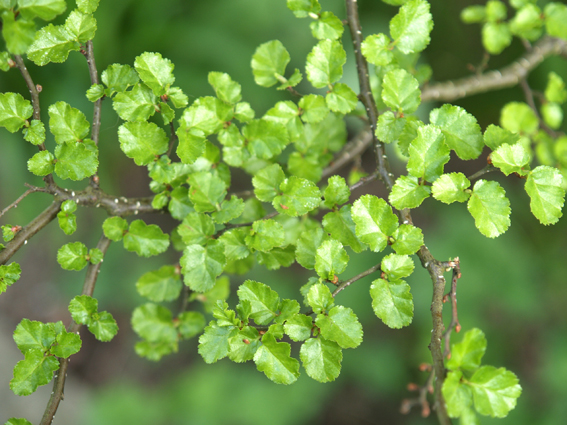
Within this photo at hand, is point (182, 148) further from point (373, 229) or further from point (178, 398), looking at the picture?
point (178, 398)

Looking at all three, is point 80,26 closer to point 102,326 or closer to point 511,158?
point 102,326

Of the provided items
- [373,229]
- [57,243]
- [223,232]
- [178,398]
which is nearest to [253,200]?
[223,232]

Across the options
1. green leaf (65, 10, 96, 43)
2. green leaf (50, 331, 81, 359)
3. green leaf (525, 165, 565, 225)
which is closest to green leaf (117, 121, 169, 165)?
green leaf (65, 10, 96, 43)

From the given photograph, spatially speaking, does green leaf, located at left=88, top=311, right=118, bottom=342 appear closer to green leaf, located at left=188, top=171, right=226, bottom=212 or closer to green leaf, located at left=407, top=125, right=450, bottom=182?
green leaf, located at left=188, top=171, right=226, bottom=212

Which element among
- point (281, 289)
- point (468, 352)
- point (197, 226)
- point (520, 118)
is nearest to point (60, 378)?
point (197, 226)

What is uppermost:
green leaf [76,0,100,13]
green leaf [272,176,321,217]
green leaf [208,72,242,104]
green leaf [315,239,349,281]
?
green leaf [76,0,100,13]

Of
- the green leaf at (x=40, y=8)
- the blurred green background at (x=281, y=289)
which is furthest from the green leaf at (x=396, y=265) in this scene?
the blurred green background at (x=281, y=289)
